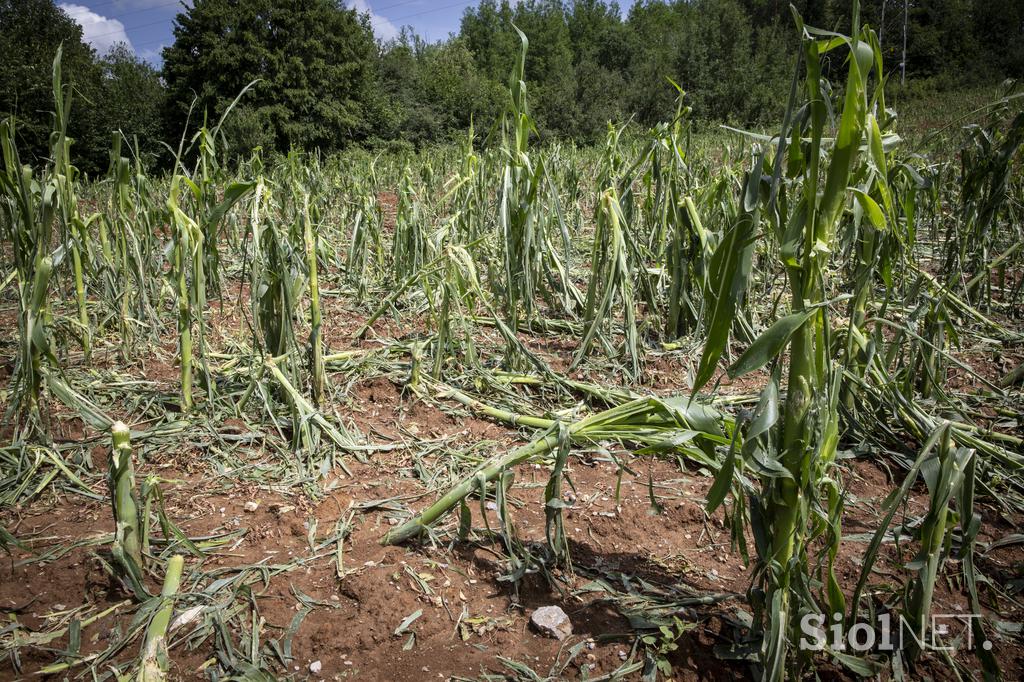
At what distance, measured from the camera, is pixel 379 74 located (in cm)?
3706

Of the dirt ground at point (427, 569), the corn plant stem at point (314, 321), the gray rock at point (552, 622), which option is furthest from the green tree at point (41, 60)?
the gray rock at point (552, 622)

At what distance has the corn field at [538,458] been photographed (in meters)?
1.20

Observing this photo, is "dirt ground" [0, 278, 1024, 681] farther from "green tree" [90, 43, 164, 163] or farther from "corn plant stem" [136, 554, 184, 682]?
"green tree" [90, 43, 164, 163]

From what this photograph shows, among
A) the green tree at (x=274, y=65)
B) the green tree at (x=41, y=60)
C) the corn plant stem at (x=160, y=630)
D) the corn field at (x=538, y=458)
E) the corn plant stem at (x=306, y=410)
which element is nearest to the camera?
the corn field at (x=538, y=458)

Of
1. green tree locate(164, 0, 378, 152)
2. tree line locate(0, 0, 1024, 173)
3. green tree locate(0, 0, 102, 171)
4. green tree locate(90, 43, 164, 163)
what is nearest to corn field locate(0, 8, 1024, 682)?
green tree locate(90, 43, 164, 163)

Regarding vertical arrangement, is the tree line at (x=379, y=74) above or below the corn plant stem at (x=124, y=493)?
above

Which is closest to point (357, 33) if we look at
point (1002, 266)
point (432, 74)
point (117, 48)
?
point (432, 74)

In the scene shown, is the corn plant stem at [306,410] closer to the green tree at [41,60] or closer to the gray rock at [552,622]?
the gray rock at [552,622]

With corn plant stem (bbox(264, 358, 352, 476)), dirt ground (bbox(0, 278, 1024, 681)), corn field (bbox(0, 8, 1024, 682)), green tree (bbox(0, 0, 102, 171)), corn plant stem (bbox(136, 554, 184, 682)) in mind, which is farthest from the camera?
green tree (bbox(0, 0, 102, 171))

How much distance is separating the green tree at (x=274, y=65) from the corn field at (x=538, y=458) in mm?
23131

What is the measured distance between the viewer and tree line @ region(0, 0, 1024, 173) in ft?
81.4

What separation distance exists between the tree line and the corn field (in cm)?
1915

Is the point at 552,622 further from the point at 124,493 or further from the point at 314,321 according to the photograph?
the point at 314,321

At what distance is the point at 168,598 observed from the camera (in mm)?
1522
